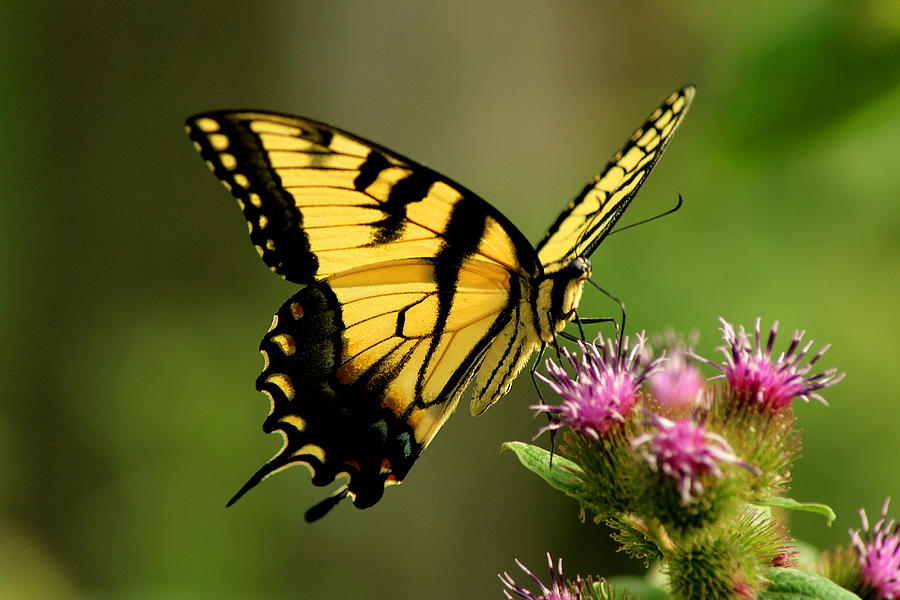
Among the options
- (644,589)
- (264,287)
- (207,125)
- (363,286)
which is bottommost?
(264,287)

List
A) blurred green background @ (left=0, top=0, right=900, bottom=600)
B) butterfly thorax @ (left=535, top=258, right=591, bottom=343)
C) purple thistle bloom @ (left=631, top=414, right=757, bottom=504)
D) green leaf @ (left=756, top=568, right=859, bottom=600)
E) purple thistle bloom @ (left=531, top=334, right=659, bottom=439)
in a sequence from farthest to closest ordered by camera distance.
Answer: blurred green background @ (left=0, top=0, right=900, bottom=600)
butterfly thorax @ (left=535, top=258, right=591, bottom=343)
purple thistle bloom @ (left=531, top=334, right=659, bottom=439)
purple thistle bloom @ (left=631, top=414, right=757, bottom=504)
green leaf @ (left=756, top=568, right=859, bottom=600)

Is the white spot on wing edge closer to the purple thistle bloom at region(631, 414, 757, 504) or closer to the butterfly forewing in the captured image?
the butterfly forewing

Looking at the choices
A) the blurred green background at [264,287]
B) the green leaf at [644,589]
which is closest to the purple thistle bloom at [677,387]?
the green leaf at [644,589]

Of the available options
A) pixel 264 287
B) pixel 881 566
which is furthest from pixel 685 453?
pixel 264 287

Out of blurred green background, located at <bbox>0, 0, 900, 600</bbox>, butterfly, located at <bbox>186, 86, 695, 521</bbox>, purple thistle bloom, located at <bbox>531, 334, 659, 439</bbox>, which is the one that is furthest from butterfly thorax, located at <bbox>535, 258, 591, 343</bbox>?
blurred green background, located at <bbox>0, 0, 900, 600</bbox>

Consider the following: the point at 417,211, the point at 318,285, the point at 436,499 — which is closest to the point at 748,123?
the point at 417,211

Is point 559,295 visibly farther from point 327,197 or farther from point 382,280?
point 327,197

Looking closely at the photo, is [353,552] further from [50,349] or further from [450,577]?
[50,349]
